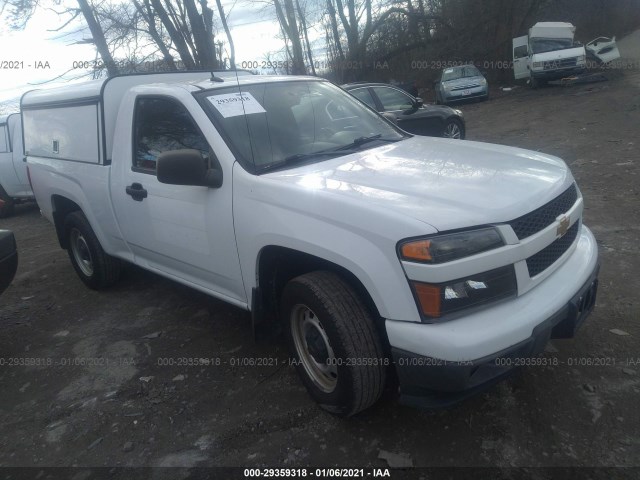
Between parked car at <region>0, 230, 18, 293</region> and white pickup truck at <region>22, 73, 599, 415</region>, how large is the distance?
0.72m

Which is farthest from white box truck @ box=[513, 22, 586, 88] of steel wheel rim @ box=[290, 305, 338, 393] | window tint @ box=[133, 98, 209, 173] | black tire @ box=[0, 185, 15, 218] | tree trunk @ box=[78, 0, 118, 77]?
steel wheel rim @ box=[290, 305, 338, 393]

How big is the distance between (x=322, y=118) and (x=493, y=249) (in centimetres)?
181

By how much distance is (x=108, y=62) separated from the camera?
15047 millimetres

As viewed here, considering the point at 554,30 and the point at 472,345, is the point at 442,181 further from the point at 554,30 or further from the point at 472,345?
the point at 554,30

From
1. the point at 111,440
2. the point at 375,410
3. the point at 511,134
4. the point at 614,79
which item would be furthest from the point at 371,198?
the point at 614,79

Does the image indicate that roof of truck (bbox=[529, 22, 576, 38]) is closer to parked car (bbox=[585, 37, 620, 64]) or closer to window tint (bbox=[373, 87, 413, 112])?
parked car (bbox=[585, 37, 620, 64])

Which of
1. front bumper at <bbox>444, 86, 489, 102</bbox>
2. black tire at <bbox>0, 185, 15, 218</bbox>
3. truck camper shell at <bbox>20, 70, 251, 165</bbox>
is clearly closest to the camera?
truck camper shell at <bbox>20, 70, 251, 165</bbox>

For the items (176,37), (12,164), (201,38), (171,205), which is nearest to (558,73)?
(201,38)

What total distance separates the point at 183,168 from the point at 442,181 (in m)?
1.46

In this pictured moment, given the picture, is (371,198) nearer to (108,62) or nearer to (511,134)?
(511,134)


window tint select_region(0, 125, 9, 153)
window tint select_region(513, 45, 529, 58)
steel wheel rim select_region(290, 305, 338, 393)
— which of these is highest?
window tint select_region(513, 45, 529, 58)

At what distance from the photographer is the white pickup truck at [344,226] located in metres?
2.20

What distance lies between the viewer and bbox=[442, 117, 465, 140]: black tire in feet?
27.3

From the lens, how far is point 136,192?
12.2ft
